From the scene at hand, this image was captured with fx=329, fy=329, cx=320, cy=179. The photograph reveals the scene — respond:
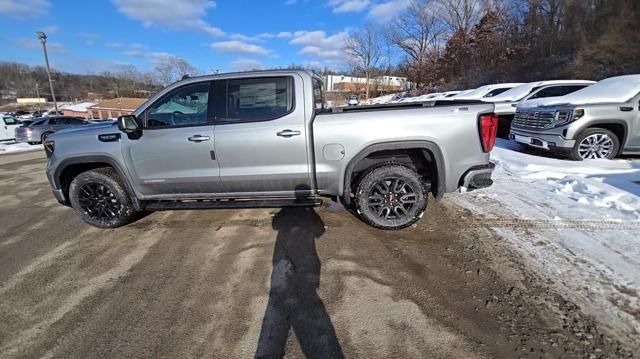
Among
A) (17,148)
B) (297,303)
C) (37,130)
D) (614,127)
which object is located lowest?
(297,303)

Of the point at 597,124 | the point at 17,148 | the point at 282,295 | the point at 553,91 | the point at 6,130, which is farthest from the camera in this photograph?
the point at 6,130

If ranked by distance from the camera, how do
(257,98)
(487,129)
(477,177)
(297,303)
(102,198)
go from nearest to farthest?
(297,303), (487,129), (477,177), (257,98), (102,198)

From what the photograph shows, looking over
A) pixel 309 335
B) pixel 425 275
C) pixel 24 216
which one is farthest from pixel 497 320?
pixel 24 216

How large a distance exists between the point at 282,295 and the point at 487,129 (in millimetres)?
2829

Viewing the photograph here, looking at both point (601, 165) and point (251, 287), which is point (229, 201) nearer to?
point (251, 287)

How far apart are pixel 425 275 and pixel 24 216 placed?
605 centimetres

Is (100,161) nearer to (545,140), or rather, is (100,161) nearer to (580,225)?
(580,225)

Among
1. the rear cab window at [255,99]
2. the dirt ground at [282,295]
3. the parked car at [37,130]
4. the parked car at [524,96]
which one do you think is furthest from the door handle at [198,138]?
the parked car at [37,130]

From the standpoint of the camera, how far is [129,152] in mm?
4031

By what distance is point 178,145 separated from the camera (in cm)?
391

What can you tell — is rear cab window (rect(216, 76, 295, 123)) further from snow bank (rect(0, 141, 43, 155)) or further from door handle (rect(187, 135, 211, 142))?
snow bank (rect(0, 141, 43, 155))

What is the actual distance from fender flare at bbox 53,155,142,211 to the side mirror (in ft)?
1.72

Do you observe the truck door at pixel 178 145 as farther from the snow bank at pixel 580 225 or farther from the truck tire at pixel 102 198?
the snow bank at pixel 580 225

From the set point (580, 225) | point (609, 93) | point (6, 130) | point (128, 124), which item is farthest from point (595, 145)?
point (6, 130)
